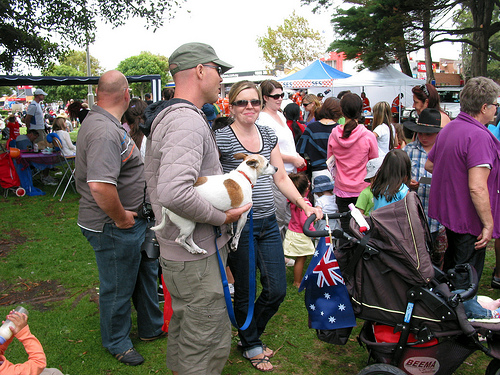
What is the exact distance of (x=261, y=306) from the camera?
3148 millimetres

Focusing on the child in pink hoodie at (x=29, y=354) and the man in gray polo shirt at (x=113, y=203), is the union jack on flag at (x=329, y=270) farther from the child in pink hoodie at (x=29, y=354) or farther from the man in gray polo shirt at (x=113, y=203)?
the child in pink hoodie at (x=29, y=354)

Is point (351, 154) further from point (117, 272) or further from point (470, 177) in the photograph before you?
point (117, 272)

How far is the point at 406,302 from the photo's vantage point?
7.89 ft

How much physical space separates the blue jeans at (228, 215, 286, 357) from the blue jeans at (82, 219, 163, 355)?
2.44ft

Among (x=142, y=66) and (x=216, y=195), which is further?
(x=142, y=66)

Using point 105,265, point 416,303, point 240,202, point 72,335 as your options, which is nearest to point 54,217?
point 72,335

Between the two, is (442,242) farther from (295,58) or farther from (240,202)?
(295,58)

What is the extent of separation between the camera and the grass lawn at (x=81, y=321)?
10.4 feet

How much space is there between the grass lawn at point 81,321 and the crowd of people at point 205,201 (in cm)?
16

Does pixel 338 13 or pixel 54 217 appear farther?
pixel 338 13

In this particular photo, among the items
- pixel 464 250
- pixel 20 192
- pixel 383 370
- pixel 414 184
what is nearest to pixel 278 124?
pixel 414 184

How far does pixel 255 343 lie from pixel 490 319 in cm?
164

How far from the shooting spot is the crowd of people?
2090mm

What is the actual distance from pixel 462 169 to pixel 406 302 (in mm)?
1308
